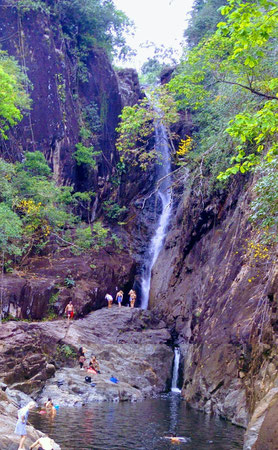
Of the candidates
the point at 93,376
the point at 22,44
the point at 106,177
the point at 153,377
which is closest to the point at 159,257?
the point at 106,177

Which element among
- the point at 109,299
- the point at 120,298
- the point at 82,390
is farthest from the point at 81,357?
the point at 120,298

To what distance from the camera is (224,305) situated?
57.6ft

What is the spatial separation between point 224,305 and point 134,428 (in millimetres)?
6201

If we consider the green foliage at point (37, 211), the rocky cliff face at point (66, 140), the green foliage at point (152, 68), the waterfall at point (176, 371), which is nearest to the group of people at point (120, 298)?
the rocky cliff face at point (66, 140)

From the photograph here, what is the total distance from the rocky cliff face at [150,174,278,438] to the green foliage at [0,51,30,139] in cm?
1039

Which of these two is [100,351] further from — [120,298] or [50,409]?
[50,409]

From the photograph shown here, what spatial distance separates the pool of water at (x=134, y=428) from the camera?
451 inches

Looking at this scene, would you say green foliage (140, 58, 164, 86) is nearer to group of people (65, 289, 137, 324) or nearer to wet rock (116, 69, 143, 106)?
wet rock (116, 69, 143, 106)

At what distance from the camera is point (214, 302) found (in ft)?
61.3

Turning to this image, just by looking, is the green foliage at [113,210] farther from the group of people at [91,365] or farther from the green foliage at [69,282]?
the group of people at [91,365]

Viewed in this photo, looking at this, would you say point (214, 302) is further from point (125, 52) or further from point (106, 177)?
point (125, 52)

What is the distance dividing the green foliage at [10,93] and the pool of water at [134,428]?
15.1 meters

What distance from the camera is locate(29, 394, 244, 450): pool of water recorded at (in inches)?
451

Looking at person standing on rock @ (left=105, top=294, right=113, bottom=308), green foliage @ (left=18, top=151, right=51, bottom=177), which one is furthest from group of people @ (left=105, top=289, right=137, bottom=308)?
green foliage @ (left=18, top=151, right=51, bottom=177)
